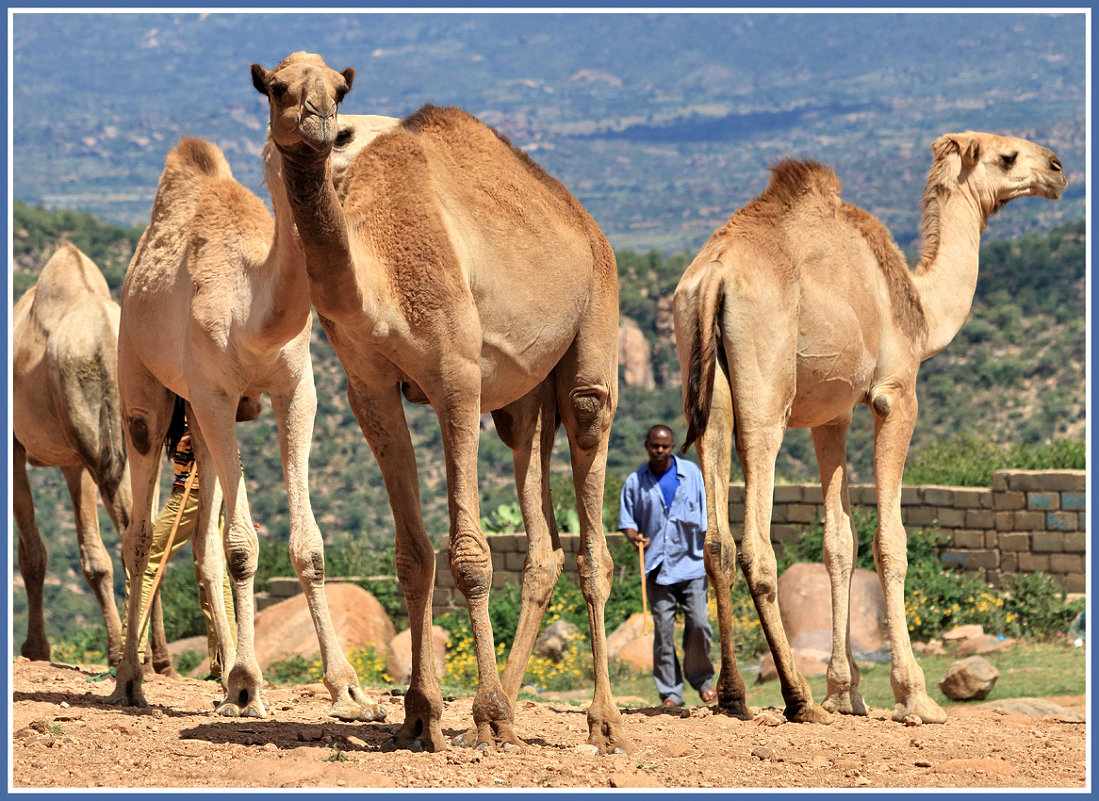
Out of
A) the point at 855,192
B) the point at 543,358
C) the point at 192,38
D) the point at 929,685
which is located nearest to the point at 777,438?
the point at 543,358

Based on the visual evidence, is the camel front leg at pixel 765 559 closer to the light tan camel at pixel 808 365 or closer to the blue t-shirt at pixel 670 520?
the light tan camel at pixel 808 365

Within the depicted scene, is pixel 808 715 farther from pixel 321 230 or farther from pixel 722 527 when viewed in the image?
pixel 321 230

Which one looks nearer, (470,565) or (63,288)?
(470,565)

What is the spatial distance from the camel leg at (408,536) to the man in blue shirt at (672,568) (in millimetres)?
4370

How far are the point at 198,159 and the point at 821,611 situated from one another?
8.53 meters

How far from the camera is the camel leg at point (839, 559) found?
8922 millimetres

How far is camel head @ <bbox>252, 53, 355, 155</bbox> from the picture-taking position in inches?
210

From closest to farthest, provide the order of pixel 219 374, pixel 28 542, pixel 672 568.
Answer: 1. pixel 219 374
2. pixel 672 568
3. pixel 28 542

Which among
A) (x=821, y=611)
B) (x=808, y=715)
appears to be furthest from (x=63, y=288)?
(x=821, y=611)

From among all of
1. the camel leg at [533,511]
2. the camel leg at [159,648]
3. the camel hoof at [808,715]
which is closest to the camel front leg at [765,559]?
the camel hoof at [808,715]

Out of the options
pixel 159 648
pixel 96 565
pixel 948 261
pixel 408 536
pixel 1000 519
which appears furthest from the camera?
pixel 1000 519

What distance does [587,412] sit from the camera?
281 inches

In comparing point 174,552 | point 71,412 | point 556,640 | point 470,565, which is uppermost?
point 71,412

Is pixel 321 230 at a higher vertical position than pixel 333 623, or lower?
higher
